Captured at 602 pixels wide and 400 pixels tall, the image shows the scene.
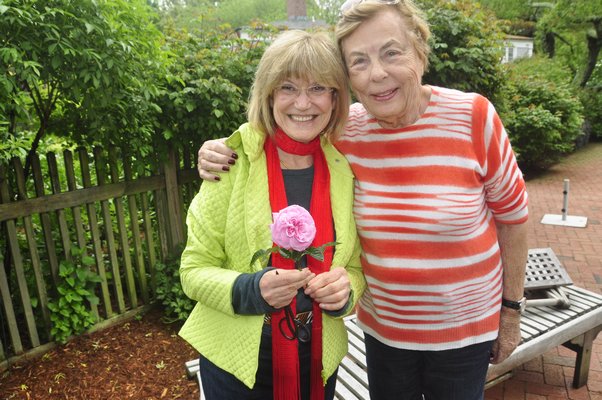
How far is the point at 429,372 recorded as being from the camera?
1.85 meters


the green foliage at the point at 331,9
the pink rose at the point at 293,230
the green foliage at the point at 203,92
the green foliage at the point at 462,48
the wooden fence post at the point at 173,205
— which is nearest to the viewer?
the pink rose at the point at 293,230

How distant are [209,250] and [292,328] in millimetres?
378

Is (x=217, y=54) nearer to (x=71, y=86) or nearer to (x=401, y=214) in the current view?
(x=71, y=86)

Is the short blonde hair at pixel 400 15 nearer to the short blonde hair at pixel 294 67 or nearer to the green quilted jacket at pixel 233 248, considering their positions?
the short blonde hair at pixel 294 67

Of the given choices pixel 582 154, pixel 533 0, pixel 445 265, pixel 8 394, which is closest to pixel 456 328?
pixel 445 265

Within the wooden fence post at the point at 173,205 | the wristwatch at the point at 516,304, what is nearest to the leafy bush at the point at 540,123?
the wooden fence post at the point at 173,205

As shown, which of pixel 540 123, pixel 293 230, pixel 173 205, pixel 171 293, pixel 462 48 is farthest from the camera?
pixel 540 123

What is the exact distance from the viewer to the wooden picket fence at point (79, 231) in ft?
11.2

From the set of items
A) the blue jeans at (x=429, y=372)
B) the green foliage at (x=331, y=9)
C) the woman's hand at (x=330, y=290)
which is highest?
the green foliage at (x=331, y=9)

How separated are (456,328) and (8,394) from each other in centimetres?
310

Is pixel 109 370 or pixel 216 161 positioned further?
pixel 109 370

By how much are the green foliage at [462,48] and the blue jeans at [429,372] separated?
433cm

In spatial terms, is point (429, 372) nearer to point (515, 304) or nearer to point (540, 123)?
point (515, 304)

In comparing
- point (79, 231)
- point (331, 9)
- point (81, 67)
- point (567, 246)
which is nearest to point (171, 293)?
point (79, 231)
